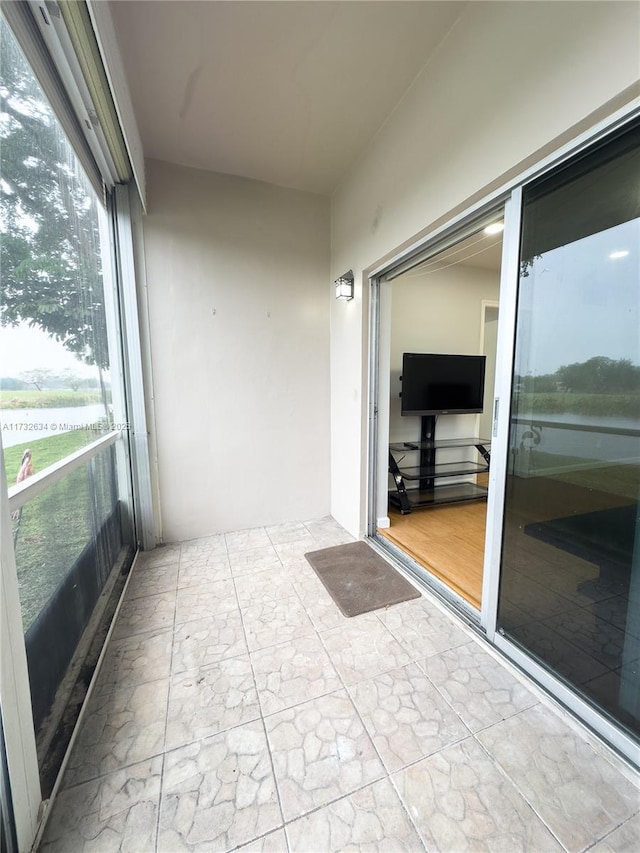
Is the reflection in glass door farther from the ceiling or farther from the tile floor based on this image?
the ceiling

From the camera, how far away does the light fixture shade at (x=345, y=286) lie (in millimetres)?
2568

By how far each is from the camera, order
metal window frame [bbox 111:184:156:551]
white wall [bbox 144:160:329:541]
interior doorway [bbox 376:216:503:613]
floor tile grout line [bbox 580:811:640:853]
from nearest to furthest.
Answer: floor tile grout line [bbox 580:811:640:853] → metal window frame [bbox 111:184:156:551] → white wall [bbox 144:160:329:541] → interior doorway [bbox 376:216:503:613]

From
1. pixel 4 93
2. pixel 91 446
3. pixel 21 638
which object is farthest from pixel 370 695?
pixel 4 93

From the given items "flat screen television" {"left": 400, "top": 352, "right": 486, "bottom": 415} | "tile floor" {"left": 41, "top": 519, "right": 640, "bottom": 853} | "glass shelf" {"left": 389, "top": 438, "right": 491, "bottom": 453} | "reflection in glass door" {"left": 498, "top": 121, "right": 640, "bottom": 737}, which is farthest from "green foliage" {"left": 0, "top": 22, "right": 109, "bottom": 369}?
"glass shelf" {"left": 389, "top": 438, "right": 491, "bottom": 453}

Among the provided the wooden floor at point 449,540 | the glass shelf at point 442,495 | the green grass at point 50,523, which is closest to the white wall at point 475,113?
the wooden floor at point 449,540

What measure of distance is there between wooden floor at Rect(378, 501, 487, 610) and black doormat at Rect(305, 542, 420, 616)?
248mm

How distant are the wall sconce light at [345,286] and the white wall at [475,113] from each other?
2.8 inches

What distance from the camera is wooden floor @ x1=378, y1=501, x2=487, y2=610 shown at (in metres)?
2.10

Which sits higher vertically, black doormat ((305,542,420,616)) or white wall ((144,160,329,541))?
white wall ((144,160,329,541))

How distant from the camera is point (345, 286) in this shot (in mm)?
2570

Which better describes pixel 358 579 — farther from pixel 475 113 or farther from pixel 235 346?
pixel 475 113

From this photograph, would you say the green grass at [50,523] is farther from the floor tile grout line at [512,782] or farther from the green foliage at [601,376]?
the green foliage at [601,376]

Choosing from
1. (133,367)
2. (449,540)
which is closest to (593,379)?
(449,540)

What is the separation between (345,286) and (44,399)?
6.84 ft
